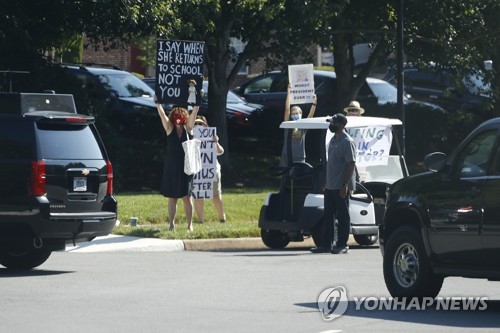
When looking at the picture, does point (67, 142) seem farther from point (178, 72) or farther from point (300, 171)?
point (178, 72)

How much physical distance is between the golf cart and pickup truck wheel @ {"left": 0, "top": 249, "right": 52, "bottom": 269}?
4.05 meters

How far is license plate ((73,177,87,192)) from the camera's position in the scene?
48.9ft

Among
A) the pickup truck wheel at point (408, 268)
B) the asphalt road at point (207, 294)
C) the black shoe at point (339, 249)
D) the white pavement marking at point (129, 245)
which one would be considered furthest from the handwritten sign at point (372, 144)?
the pickup truck wheel at point (408, 268)

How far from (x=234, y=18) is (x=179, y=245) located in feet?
29.3

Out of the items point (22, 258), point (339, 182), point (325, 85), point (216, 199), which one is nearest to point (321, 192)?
point (339, 182)

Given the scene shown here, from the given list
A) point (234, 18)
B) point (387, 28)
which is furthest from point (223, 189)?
point (387, 28)

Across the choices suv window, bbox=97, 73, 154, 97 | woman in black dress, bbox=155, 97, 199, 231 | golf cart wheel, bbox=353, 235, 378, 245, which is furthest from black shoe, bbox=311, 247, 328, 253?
suv window, bbox=97, 73, 154, 97

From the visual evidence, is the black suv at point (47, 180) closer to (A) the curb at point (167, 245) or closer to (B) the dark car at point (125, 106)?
(A) the curb at point (167, 245)

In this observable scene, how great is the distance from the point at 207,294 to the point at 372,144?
6.79 m

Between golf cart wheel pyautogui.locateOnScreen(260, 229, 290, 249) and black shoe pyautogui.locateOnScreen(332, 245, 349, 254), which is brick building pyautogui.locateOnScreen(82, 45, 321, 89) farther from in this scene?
black shoe pyautogui.locateOnScreen(332, 245, 349, 254)

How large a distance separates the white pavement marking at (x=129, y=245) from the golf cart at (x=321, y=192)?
1328 millimetres

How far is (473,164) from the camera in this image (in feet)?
38.8

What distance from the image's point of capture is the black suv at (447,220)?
11.4m

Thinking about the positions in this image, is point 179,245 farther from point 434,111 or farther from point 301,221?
point 434,111
